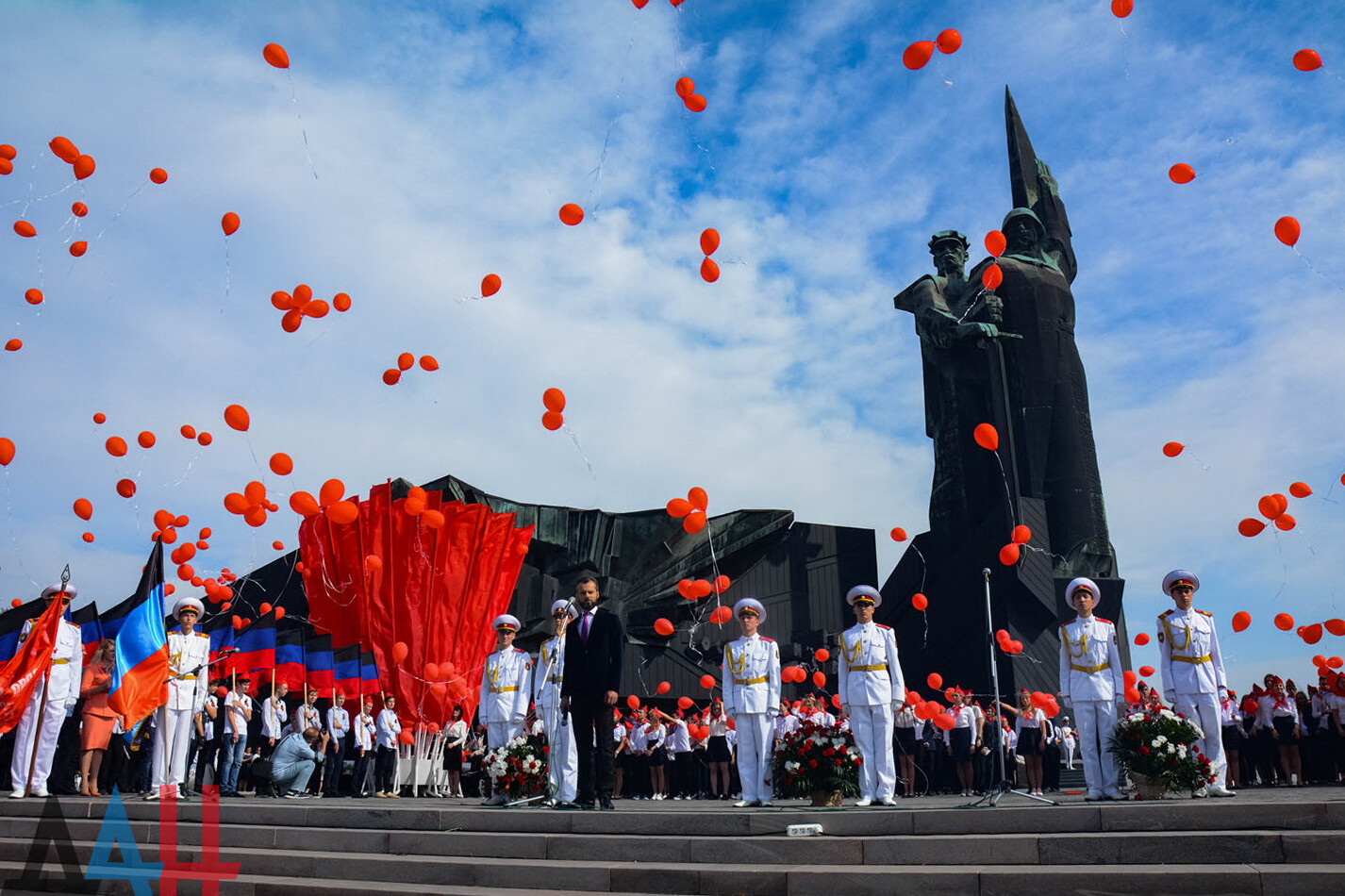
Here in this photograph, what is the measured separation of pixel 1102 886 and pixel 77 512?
1337 cm

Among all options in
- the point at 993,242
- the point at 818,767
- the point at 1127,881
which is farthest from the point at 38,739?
the point at 993,242

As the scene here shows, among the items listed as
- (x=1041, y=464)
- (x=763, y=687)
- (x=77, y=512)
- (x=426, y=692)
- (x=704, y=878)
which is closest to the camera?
(x=704, y=878)

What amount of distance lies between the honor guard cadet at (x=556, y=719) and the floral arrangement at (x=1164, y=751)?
16.8 feet

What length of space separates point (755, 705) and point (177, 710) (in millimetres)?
6216

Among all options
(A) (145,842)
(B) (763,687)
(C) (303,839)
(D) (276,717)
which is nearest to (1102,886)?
(B) (763,687)

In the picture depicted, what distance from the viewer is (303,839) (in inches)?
338

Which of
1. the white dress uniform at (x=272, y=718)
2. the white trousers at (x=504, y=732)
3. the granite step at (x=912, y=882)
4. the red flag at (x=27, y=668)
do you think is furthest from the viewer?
the white dress uniform at (x=272, y=718)

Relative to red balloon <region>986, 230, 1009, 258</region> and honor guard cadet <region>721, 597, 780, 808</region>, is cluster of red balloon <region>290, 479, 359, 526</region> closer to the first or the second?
honor guard cadet <region>721, 597, 780, 808</region>

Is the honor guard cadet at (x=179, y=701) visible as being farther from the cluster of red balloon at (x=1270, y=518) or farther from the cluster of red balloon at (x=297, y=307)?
the cluster of red balloon at (x=1270, y=518)

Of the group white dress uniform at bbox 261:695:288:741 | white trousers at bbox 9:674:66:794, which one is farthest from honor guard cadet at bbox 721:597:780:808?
white dress uniform at bbox 261:695:288:741

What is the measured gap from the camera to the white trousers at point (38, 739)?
11008 mm

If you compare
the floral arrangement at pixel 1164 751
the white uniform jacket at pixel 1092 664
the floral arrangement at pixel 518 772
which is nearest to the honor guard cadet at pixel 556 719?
the floral arrangement at pixel 518 772

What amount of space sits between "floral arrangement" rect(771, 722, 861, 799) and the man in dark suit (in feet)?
5.31

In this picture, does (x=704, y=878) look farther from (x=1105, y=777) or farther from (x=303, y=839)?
(x=1105, y=777)
